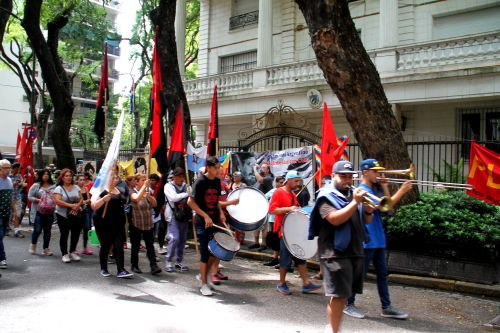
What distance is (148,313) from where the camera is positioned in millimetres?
5523

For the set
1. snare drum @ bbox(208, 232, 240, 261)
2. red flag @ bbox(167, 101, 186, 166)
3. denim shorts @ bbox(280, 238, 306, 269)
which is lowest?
denim shorts @ bbox(280, 238, 306, 269)

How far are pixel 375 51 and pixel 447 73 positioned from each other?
8.18 feet

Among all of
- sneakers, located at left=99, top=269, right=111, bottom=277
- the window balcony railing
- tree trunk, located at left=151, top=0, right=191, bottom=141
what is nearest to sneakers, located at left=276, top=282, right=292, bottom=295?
sneakers, located at left=99, top=269, right=111, bottom=277

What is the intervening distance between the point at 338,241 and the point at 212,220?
2837 millimetres

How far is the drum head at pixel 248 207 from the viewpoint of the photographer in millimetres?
7348

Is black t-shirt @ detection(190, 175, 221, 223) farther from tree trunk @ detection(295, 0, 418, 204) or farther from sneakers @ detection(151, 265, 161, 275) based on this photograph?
tree trunk @ detection(295, 0, 418, 204)

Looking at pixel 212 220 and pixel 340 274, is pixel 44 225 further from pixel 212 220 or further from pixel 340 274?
pixel 340 274

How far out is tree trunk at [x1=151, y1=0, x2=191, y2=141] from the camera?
12.2m

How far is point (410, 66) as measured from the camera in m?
14.7

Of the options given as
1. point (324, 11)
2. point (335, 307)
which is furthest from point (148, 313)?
point (324, 11)

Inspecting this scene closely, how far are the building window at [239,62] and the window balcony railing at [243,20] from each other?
51.8 inches

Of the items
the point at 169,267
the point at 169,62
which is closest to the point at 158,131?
the point at 169,267

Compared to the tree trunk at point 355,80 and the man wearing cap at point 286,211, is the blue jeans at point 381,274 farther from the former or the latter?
the tree trunk at point 355,80

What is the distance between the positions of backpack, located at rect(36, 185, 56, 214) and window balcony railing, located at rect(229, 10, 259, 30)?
1404 centimetres
